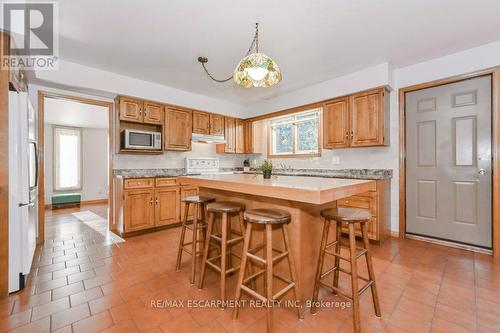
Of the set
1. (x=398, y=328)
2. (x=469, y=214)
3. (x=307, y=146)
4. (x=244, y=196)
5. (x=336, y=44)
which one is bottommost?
(x=398, y=328)

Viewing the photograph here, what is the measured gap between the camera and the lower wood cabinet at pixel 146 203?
3574 millimetres

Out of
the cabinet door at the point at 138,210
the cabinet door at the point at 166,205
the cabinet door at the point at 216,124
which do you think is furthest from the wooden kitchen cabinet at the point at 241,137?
the cabinet door at the point at 138,210

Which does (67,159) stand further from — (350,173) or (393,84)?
(393,84)

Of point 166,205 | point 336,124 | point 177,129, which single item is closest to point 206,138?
point 177,129

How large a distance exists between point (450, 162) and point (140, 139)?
15.2 ft

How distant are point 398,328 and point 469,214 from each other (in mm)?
2326

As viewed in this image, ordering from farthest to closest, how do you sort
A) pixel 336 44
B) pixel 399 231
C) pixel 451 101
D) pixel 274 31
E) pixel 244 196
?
pixel 399 231 < pixel 451 101 < pixel 336 44 < pixel 274 31 < pixel 244 196

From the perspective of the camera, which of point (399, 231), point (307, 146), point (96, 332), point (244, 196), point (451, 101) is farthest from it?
point (307, 146)

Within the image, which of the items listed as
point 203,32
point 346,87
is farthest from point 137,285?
point 346,87

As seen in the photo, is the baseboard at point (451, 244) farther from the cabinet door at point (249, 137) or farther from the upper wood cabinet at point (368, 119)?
the cabinet door at point (249, 137)

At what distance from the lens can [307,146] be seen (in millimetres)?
4656

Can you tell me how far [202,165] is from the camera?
5043mm

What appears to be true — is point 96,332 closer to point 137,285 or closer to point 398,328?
point 137,285

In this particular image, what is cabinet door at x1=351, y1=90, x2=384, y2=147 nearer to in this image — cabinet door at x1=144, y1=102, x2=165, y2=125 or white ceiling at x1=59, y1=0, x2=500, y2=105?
white ceiling at x1=59, y1=0, x2=500, y2=105
